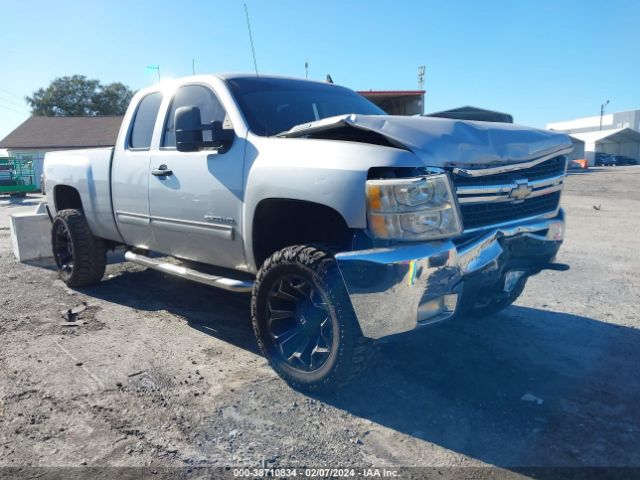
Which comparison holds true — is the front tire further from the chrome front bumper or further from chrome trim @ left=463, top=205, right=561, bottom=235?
chrome trim @ left=463, top=205, right=561, bottom=235

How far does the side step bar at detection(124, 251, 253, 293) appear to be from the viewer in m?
3.67

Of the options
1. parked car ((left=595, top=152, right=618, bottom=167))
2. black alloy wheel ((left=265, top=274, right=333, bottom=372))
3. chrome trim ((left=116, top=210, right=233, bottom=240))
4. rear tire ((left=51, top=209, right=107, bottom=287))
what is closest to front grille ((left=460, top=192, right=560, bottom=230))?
black alloy wheel ((left=265, top=274, right=333, bottom=372))

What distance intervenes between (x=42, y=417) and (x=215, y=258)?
4.94 feet

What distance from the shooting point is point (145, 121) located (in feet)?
15.6

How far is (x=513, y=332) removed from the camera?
4293 millimetres

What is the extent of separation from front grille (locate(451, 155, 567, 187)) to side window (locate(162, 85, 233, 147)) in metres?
1.72

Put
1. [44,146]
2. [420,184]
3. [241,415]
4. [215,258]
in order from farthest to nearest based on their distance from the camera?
[44,146], [215,258], [241,415], [420,184]

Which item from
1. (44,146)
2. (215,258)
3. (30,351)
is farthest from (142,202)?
(44,146)

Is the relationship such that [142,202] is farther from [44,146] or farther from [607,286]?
[44,146]

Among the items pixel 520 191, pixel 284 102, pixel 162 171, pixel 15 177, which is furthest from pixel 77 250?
pixel 15 177

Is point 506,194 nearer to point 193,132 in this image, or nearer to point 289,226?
point 289,226

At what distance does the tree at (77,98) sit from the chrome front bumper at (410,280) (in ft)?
196

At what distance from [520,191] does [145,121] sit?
326 cm

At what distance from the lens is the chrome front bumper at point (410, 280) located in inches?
105
